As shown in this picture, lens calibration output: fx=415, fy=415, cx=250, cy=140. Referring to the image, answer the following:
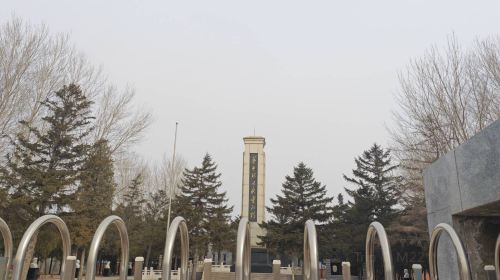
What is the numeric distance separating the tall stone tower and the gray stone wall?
2922 cm

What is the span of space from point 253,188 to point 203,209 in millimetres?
6066

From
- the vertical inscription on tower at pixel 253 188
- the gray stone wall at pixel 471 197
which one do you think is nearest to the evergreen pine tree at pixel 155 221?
the vertical inscription on tower at pixel 253 188

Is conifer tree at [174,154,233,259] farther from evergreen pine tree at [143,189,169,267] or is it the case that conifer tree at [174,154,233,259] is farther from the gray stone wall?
the gray stone wall

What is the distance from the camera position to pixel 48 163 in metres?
18.6

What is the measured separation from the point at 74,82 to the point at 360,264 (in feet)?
78.7

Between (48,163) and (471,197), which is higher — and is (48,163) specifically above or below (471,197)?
above

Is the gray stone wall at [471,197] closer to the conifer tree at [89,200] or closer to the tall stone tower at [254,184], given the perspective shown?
the conifer tree at [89,200]

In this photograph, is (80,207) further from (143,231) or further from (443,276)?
(443,276)

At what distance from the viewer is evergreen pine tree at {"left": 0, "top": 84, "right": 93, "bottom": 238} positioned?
694 inches

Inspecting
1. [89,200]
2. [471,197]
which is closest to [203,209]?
[89,200]

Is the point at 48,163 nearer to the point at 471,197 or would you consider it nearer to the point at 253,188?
the point at 471,197

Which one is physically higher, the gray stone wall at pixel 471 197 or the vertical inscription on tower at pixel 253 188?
the vertical inscription on tower at pixel 253 188

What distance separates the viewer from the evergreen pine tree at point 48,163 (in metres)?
17.6

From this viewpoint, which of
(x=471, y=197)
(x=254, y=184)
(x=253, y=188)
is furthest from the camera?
(x=254, y=184)
